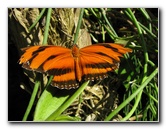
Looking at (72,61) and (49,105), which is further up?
(72,61)

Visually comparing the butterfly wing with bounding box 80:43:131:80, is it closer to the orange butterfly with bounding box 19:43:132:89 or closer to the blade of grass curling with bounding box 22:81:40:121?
the orange butterfly with bounding box 19:43:132:89

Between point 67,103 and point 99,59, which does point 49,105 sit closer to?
point 67,103

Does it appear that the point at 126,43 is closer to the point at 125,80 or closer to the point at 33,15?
the point at 125,80

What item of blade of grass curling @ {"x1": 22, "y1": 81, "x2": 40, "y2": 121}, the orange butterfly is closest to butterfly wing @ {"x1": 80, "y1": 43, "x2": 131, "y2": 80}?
the orange butterfly

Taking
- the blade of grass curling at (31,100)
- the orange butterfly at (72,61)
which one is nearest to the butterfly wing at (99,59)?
the orange butterfly at (72,61)

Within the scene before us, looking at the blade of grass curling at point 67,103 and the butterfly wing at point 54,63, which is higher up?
the butterfly wing at point 54,63

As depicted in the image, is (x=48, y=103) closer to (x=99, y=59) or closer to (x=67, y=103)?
(x=67, y=103)

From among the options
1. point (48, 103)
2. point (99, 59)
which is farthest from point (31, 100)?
point (99, 59)

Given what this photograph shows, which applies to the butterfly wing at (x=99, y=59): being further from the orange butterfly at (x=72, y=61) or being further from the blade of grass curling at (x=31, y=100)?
the blade of grass curling at (x=31, y=100)
